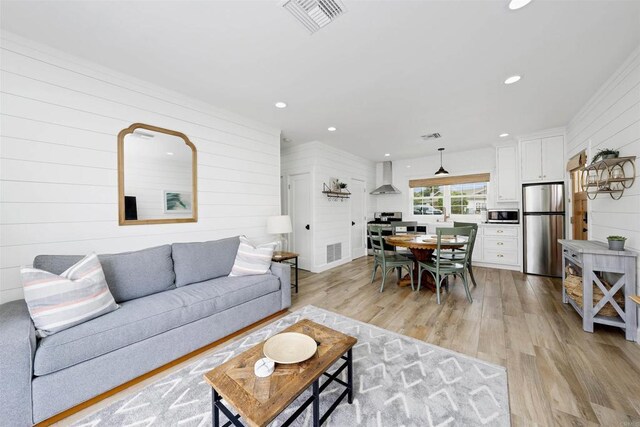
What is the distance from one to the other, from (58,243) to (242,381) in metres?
2.16

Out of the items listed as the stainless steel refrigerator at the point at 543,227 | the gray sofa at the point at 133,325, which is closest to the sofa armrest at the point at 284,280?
the gray sofa at the point at 133,325

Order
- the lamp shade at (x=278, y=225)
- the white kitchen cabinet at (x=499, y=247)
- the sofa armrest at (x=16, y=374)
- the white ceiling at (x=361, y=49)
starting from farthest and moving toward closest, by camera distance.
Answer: the white kitchen cabinet at (x=499, y=247), the lamp shade at (x=278, y=225), the white ceiling at (x=361, y=49), the sofa armrest at (x=16, y=374)

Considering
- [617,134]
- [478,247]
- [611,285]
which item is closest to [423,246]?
[611,285]

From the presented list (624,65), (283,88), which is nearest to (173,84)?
(283,88)

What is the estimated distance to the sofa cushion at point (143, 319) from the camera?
143 cm

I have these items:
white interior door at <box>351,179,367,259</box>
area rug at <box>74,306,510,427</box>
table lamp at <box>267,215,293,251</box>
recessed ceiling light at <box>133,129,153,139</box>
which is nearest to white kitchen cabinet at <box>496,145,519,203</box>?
white interior door at <box>351,179,367,259</box>

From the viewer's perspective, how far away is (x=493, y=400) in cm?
151

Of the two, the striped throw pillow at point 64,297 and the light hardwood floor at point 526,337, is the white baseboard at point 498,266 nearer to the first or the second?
the light hardwood floor at point 526,337

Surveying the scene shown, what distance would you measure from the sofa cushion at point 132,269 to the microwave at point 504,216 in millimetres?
5745

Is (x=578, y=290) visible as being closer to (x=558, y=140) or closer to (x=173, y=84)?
(x=558, y=140)

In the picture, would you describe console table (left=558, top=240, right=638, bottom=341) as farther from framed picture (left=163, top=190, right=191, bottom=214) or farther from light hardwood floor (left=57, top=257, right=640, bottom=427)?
framed picture (left=163, top=190, right=191, bottom=214)

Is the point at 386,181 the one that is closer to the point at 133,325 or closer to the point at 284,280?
the point at 284,280

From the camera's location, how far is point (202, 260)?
260 centimetres

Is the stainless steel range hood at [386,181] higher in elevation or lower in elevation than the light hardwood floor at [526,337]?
higher
